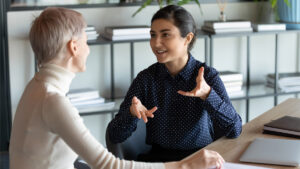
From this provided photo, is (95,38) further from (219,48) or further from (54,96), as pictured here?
(54,96)

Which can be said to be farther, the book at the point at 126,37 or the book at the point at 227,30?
the book at the point at 227,30

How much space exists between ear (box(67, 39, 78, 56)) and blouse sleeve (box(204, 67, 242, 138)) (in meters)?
0.73

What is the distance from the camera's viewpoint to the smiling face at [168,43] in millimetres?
2355

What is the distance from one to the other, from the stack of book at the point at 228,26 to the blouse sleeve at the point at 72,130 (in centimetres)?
241

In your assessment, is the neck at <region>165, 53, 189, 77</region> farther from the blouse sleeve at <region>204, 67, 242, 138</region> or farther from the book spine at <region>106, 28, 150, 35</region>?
the book spine at <region>106, 28, 150, 35</region>

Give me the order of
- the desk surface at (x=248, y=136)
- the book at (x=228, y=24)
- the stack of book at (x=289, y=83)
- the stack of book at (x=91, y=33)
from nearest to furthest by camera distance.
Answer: the desk surface at (x=248, y=136) → the stack of book at (x=91, y=33) → the book at (x=228, y=24) → the stack of book at (x=289, y=83)

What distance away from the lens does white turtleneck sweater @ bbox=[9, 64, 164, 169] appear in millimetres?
1457

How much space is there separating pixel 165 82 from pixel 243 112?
2093 millimetres

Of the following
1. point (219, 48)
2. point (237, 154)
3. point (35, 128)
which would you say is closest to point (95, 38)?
point (219, 48)

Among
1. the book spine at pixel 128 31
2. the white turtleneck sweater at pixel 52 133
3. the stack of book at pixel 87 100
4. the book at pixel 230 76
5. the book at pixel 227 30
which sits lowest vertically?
the stack of book at pixel 87 100

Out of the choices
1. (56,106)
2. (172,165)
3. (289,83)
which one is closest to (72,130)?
(56,106)

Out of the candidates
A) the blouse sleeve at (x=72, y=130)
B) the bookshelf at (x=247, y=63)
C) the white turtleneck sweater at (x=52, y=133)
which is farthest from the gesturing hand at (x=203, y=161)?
the bookshelf at (x=247, y=63)

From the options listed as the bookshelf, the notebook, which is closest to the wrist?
the notebook

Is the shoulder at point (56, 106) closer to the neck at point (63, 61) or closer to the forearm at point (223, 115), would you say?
the neck at point (63, 61)
